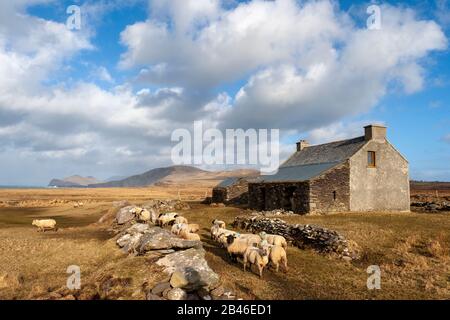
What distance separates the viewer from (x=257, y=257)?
13.4m

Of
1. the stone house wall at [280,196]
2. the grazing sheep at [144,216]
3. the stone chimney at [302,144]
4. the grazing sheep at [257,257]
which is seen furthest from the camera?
the stone chimney at [302,144]

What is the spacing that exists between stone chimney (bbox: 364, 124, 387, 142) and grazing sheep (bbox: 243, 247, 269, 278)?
889 inches

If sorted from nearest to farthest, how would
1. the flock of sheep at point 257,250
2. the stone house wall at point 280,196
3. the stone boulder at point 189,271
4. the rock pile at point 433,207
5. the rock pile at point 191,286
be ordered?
the rock pile at point 191,286, the stone boulder at point 189,271, the flock of sheep at point 257,250, the stone house wall at point 280,196, the rock pile at point 433,207

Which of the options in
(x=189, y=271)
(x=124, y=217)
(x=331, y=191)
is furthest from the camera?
(x=331, y=191)

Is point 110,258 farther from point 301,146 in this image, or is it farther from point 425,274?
point 301,146

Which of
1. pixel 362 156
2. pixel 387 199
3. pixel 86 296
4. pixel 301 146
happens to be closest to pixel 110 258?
pixel 86 296

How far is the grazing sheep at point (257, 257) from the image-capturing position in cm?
1328

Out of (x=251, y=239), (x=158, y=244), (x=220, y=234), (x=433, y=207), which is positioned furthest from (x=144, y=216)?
(x=433, y=207)

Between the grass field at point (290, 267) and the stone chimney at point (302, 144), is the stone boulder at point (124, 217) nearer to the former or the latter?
the grass field at point (290, 267)

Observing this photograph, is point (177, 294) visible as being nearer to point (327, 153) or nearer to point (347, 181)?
point (347, 181)

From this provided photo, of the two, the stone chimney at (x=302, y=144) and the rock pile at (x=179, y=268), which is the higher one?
the stone chimney at (x=302, y=144)

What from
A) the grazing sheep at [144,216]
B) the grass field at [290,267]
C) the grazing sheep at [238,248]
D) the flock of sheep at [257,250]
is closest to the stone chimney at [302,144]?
the grass field at [290,267]

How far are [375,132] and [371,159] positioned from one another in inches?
99.5

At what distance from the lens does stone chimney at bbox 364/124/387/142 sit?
3253 centimetres
